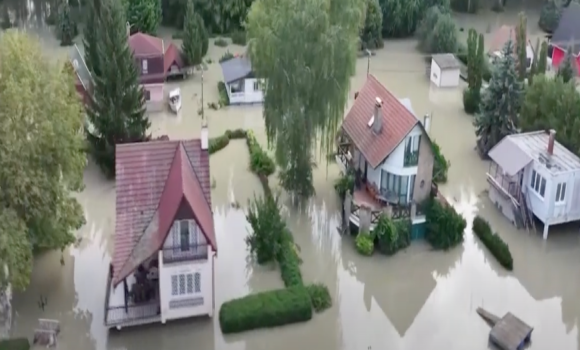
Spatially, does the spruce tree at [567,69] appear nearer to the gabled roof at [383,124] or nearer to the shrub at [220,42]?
the gabled roof at [383,124]

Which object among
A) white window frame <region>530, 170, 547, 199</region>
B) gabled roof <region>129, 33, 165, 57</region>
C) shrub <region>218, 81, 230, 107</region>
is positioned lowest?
white window frame <region>530, 170, 547, 199</region>

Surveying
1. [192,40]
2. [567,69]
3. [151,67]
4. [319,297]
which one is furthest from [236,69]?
[319,297]

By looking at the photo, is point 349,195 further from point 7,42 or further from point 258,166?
point 7,42

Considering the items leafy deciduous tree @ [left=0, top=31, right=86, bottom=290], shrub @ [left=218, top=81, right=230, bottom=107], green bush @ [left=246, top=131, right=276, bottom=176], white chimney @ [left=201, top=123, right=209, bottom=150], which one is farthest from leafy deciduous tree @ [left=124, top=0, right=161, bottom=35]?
white chimney @ [left=201, top=123, right=209, bottom=150]

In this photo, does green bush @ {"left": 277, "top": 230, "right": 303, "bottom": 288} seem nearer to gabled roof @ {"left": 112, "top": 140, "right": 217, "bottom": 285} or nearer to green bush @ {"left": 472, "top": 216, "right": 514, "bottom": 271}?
gabled roof @ {"left": 112, "top": 140, "right": 217, "bottom": 285}

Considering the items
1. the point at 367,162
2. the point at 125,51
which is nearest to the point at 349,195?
the point at 367,162

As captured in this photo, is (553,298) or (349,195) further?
(349,195)

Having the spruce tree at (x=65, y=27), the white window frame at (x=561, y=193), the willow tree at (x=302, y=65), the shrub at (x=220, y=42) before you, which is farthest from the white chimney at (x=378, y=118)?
→ the spruce tree at (x=65, y=27)
